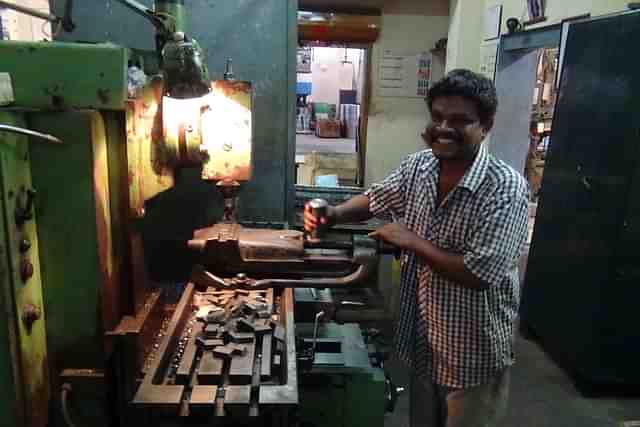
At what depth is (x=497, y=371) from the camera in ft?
4.17

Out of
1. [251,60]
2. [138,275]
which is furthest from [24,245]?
[251,60]

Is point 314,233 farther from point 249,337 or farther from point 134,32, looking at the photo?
point 134,32

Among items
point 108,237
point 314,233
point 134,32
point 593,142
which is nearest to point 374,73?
point 593,142

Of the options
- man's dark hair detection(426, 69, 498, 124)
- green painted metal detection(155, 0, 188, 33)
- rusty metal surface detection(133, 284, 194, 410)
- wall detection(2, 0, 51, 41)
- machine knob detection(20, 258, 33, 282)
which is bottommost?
rusty metal surface detection(133, 284, 194, 410)

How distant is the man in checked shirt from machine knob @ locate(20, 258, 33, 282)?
81cm

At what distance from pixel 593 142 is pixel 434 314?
152 cm

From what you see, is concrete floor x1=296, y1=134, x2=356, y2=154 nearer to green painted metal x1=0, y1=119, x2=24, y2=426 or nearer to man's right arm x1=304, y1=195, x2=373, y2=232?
man's right arm x1=304, y1=195, x2=373, y2=232

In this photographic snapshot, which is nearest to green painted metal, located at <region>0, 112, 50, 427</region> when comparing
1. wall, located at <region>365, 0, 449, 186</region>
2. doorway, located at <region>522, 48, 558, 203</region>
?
wall, located at <region>365, 0, 449, 186</region>

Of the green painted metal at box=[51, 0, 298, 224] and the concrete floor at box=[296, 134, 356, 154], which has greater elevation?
the green painted metal at box=[51, 0, 298, 224]

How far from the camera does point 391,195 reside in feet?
4.69

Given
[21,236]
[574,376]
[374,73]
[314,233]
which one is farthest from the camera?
[374,73]

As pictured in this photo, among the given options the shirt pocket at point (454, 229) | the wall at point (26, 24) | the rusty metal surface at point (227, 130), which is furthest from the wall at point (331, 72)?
the shirt pocket at point (454, 229)

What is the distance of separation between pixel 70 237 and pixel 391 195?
0.80m

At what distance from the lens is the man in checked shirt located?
1.16m
